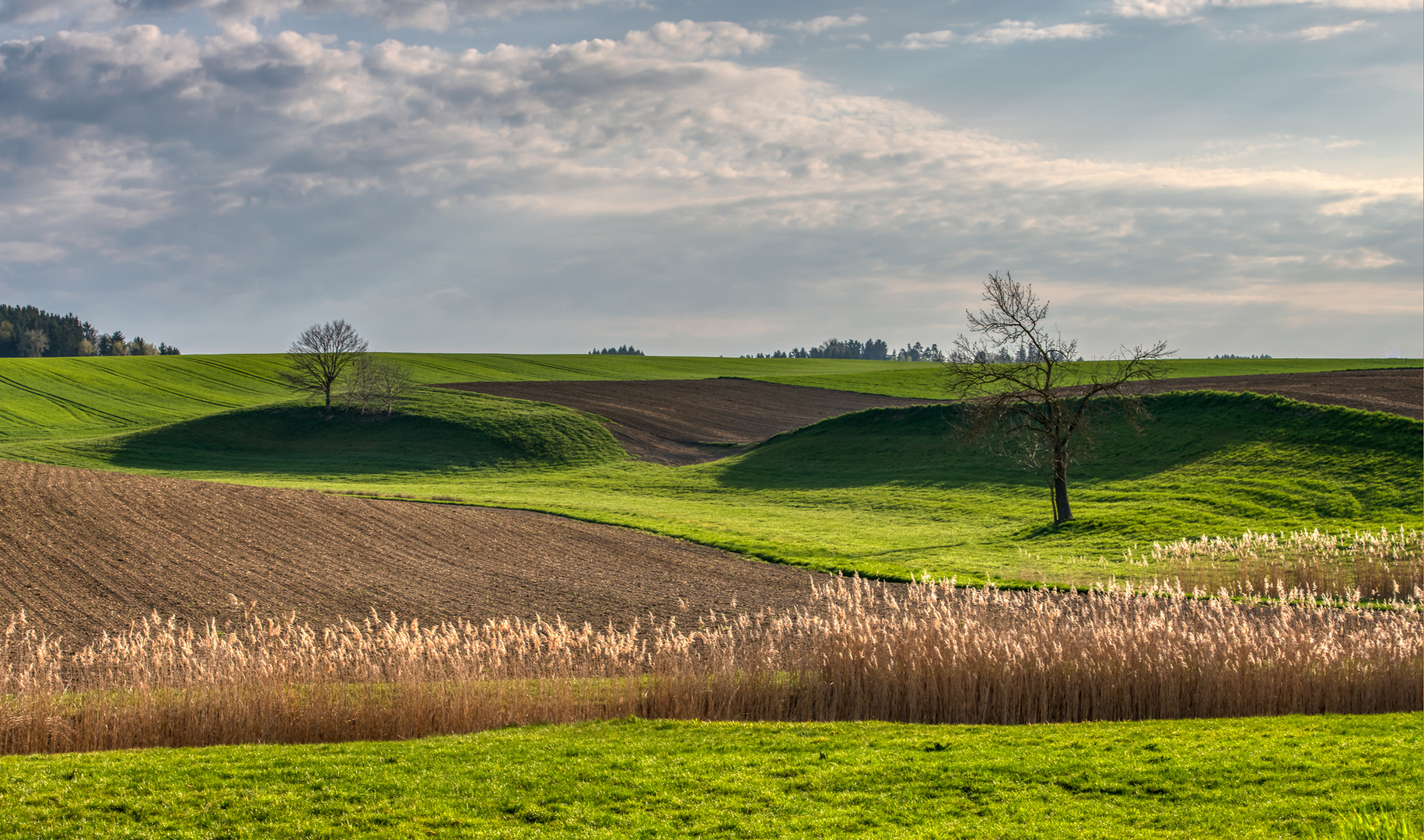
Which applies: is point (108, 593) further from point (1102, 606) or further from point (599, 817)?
point (1102, 606)

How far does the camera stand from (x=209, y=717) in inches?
434

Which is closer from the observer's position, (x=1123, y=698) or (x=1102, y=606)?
(x=1123, y=698)

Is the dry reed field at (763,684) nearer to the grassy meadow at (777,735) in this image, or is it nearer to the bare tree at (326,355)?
the grassy meadow at (777,735)

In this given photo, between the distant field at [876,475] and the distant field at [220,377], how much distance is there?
12.6m

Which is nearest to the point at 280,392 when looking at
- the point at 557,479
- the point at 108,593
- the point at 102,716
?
the point at 557,479

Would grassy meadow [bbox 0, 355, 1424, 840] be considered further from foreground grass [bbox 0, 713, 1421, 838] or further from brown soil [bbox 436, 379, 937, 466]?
brown soil [bbox 436, 379, 937, 466]

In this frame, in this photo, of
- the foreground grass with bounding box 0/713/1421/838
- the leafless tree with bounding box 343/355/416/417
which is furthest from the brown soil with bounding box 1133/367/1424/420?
the leafless tree with bounding box 343/355/416/417

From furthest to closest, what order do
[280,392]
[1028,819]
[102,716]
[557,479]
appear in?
1. [280,392]
2. [557,479]
3. [102,716]
4. [1028,819]

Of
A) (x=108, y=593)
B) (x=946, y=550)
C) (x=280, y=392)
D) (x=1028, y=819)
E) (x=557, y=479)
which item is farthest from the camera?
(x=280, y=392)

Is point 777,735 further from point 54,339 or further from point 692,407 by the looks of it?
point 54,339

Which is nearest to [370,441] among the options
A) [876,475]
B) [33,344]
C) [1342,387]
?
[876,475]

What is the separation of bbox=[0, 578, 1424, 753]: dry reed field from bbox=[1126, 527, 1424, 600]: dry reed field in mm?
7187

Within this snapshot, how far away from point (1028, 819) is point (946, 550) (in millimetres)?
20582

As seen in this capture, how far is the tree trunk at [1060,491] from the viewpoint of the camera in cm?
3178
